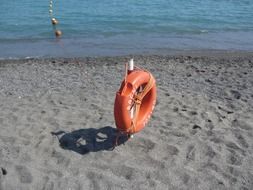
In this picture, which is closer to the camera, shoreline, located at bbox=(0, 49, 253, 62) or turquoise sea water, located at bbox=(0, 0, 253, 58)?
shoreline, located at bbox=(0, 49, 253, 62)

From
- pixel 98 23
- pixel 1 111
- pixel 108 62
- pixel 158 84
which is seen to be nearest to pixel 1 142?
pixel 1 111

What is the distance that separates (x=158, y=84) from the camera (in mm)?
8414

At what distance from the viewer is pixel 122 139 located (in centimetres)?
571

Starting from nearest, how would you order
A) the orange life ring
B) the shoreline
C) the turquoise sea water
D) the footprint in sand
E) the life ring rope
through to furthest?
the footprint in sand, the orange life ring, the life ring rope, the shoreline, the turquoise sea water

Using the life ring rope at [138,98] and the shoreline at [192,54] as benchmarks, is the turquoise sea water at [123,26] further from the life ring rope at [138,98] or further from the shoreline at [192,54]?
the life ring rope at [138,98]

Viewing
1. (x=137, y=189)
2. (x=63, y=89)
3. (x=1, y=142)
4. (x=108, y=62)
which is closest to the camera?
(x=137, y=189)

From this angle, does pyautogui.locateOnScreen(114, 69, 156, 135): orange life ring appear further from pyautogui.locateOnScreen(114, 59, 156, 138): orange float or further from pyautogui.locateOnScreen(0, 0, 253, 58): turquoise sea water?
pyautogui.locateOnScreen(0, 0, 253, 58): turquoise sea water

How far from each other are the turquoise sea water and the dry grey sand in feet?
15.8

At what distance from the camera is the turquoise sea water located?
46.1 ft

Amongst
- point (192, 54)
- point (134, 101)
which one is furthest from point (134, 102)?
point (192, 54)

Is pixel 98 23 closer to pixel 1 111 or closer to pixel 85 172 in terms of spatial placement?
pixel 1 111

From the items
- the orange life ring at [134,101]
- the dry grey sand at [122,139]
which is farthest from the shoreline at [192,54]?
the orange life ring at [134,101]

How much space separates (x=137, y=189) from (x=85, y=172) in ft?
2.20

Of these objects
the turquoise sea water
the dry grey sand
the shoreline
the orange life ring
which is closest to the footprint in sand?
the dry grey sand
